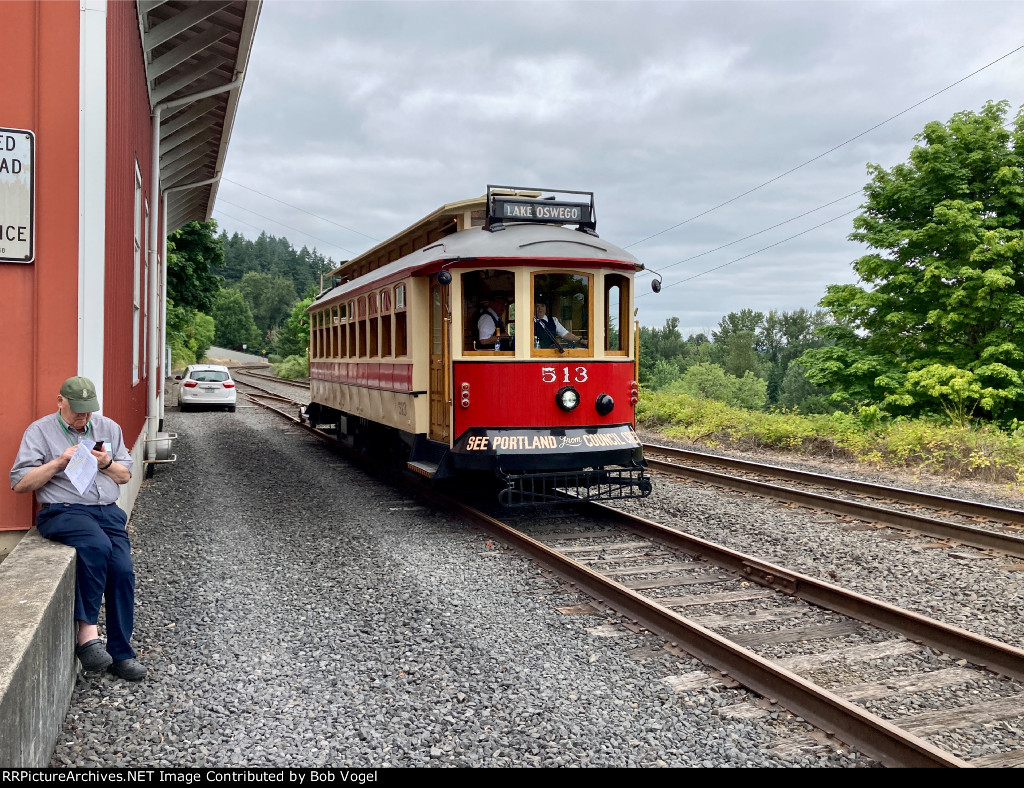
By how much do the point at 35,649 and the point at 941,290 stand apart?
2103 centimetres

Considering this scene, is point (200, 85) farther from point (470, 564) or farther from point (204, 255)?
point (204, 255)

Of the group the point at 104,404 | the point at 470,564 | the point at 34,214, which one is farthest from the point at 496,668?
the point at 34,214

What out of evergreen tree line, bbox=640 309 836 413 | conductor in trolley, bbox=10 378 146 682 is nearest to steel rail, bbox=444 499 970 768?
conductor in trolley, bbox=10 378 146 682

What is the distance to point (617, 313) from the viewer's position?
28.0 ft

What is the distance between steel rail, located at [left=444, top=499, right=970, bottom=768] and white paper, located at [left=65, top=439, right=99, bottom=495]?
3.43 metres

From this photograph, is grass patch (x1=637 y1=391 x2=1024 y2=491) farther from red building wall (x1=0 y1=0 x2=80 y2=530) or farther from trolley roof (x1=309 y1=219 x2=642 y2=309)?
red building wall (x1=0 y1=0 x2=80 y2=530)

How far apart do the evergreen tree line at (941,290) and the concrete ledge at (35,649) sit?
55.4ft

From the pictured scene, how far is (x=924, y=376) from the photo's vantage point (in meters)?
18.8

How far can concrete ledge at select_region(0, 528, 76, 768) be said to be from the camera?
283 cm

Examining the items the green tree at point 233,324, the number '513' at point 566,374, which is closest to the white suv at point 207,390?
the number '513' at point 566,374

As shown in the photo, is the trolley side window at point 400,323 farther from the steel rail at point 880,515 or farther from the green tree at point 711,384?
the green tree at point 711,384

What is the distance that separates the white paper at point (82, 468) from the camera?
423 centimetres

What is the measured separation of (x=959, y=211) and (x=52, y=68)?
19778mm

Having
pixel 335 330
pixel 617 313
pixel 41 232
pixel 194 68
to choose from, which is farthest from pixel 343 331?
pixel 41 232
